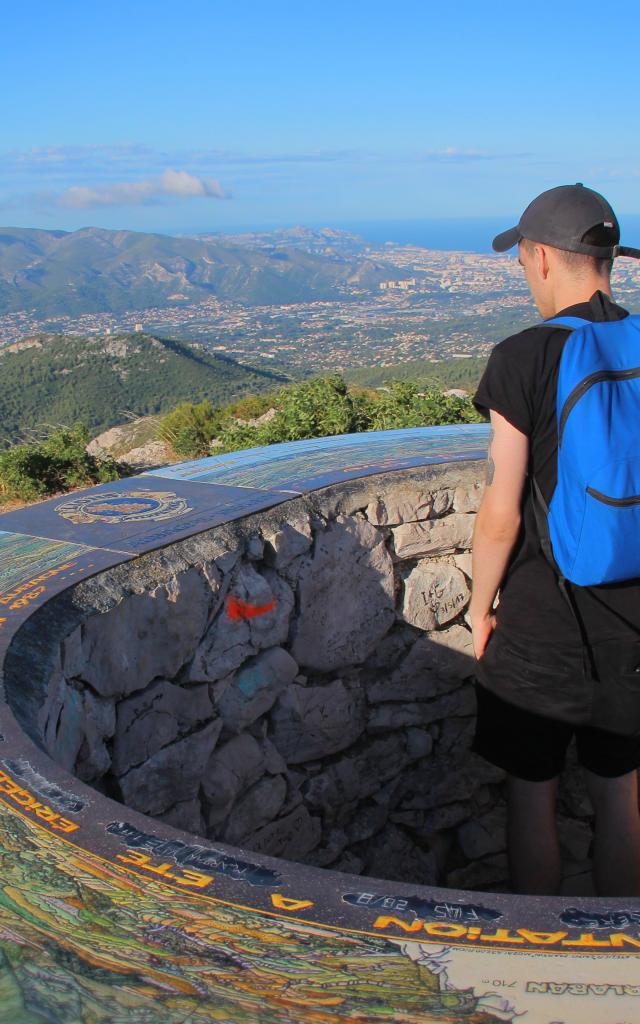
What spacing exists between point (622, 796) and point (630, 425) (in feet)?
3.55

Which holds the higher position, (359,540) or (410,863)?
(359,540)

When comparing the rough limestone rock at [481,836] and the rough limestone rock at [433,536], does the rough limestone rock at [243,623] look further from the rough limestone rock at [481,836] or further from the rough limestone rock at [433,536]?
the rough limestone rock at [481,836]

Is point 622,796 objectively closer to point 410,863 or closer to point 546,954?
point 546,954

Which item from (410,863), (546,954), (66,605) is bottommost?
(410,863)

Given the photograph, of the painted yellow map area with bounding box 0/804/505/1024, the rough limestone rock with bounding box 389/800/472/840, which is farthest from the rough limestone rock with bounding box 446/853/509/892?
the painted yellow map area with bounding box 0/804/505/1024

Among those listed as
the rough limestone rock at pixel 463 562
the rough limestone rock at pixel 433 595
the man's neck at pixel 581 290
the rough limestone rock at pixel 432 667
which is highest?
the man's neck at pixel 581 290

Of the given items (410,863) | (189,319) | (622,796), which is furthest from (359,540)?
(189,319)

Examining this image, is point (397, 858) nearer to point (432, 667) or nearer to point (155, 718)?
point (432, 667)

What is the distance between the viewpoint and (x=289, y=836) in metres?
3.97

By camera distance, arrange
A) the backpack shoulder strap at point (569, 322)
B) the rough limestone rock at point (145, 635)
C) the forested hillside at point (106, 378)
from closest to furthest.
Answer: the backpack shoulder strap at point (569, 322), the rough limestone rock at point (145, 635), the forested hillside at point (106, 378)

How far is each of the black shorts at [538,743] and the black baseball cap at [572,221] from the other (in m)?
1.26

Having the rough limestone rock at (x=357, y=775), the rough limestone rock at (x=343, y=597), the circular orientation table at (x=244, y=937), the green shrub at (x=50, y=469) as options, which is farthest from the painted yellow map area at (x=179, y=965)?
the green shrub at (x=50, y=469)

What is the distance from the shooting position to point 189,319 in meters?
76.4

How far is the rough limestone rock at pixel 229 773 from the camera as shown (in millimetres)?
3539
